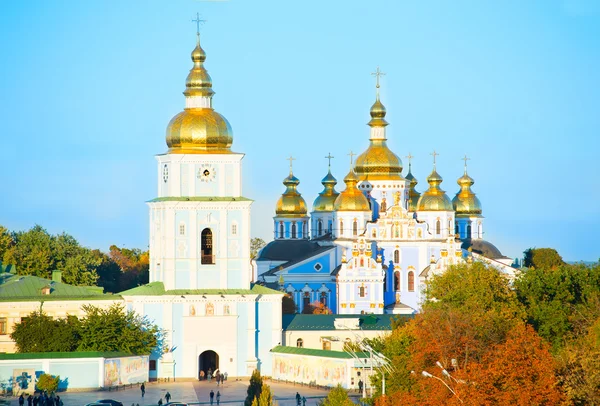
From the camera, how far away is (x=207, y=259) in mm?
75875

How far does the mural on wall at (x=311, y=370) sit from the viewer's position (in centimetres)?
7050

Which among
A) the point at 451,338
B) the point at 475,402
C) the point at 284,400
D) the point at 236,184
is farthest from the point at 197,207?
the point at 475,402

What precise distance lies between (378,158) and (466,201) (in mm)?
9844

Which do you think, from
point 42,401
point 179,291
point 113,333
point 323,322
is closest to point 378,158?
point 323,322

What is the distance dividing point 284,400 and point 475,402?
1386 centimetres

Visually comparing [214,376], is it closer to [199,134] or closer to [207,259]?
[207,259]

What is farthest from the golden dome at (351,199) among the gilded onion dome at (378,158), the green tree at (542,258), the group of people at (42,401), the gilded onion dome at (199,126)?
the group of people at (42,401)

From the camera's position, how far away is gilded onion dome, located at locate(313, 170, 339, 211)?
4309 inches

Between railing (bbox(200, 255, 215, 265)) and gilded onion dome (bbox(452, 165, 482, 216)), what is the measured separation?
40398mm

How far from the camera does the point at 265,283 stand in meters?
103

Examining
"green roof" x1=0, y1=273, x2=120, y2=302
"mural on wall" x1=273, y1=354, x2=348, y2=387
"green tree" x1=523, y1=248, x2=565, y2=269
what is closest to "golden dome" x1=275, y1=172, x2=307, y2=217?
"green tree" x1=523, y1=248, x2=565, y2=269

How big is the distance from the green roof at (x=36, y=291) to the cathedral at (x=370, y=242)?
22.0 m

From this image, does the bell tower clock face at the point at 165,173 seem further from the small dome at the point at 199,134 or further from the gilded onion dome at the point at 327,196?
the gilded onion dome at the point at 327,196

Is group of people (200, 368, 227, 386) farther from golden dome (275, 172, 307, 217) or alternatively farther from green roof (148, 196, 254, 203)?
golden dome (275, 172, 307, 217)
